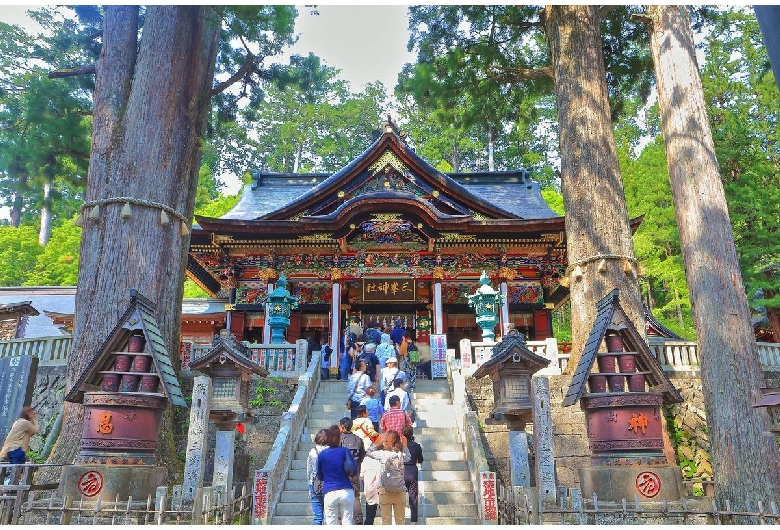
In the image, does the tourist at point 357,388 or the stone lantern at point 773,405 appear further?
the tourist at point 357,388

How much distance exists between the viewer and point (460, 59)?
45.8 ft

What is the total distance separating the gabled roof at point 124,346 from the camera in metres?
5.83

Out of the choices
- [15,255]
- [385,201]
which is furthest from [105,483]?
[15,255]

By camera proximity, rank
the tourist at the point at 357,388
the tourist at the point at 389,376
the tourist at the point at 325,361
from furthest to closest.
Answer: the tourist at the point at 325,361, the tourist at the point at 389,376, the tourist at the point at 357,388

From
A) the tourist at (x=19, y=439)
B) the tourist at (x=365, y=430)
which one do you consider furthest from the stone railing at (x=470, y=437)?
the tourist at (x=19, y=439)

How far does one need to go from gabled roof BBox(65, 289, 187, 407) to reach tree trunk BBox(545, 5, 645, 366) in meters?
6.96

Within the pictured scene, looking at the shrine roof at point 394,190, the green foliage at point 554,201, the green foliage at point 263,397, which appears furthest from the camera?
the green foliage at point 554,201

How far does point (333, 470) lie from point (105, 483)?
86.3 inches

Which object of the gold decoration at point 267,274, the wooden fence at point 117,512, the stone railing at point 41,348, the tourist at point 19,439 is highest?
the gold decoration at point 267,274

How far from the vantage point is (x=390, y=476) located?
5.39 meters

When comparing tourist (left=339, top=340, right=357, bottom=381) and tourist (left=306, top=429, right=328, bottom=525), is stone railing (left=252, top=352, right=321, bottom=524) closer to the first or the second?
tourist (left=339, top=340, right=357, bottom=381)

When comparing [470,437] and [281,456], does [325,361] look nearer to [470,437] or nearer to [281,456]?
[281,456]

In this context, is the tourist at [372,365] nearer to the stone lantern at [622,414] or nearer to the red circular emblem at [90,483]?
the stone lantern at [622,414]

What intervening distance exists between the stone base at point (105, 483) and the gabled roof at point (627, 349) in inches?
166
